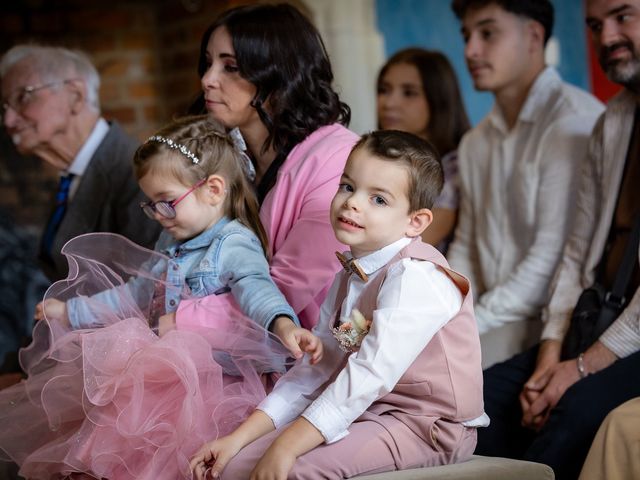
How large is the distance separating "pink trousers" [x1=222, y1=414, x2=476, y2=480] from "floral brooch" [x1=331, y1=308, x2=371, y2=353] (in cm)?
14

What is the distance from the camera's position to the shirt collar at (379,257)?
1664 mm

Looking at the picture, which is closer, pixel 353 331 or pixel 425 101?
pixel 353 331

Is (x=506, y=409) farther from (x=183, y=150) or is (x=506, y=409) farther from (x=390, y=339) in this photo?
(x=183, y=150)

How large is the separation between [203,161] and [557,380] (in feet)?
3.31

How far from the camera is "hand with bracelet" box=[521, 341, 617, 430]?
220 cm

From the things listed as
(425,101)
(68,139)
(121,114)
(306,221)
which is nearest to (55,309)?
(306,221)

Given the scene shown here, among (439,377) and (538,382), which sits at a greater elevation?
(439,377)

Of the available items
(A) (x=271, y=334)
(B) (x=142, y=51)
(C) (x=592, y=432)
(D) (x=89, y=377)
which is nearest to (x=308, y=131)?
(A) (x=271, y=334)

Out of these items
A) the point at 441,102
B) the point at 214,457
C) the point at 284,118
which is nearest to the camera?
the point at 214,457

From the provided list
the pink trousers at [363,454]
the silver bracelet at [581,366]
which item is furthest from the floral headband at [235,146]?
the silver bracelet at [581,366]

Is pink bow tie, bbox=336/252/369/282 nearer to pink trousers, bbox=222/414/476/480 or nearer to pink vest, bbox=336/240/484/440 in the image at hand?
pink vest, bbox=336/240/484/440

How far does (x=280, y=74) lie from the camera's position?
7.16 feet

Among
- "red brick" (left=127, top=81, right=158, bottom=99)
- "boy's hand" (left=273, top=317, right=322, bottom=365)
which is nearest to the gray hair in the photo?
"red brick" (left=127, top=81, right=158, bottom=99)

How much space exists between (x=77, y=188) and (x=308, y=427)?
1.58 metres
